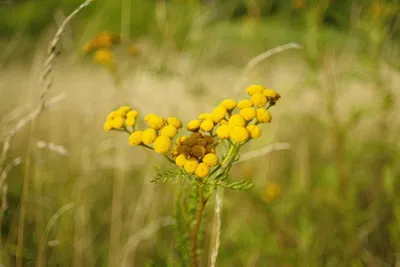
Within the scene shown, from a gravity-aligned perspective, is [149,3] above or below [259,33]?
above

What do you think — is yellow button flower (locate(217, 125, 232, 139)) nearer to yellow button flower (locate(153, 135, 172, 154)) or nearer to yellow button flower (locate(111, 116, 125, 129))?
yellow button flower (locate(153, 135, 172, 154))

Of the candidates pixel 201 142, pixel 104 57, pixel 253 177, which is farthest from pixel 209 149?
pixel 253 177

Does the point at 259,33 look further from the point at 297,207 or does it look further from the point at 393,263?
the point at 393,263

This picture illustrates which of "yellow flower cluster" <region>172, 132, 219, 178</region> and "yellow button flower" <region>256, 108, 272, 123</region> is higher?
"yellow button flower" <region>256, 108, 272, 123</region>

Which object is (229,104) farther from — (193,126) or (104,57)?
(104,57)

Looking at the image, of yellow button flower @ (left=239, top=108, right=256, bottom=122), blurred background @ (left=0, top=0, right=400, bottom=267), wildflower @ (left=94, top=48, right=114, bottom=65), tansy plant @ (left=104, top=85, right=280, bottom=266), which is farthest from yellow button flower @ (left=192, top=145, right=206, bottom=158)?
wildflower @ (left=94, top=48, right=114, bottom=65)

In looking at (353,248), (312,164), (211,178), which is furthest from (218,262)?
(312,164)
